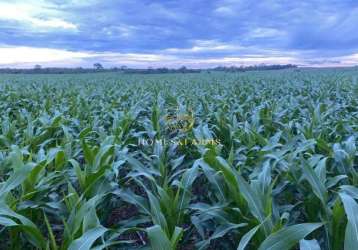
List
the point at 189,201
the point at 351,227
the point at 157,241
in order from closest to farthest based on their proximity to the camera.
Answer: the point at 351,227
the point at 157,241
the point at 189,201

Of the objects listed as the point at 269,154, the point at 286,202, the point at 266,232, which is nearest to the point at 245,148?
the point at 269,154

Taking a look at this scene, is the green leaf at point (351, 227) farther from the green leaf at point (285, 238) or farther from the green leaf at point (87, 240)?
the green leaf at point (87, 240)

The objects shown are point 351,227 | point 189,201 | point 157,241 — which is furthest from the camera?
point 189,201

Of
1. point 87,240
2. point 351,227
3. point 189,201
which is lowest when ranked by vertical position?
point 189,201

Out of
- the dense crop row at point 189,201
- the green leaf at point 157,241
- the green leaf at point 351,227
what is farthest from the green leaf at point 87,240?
the green leaf at point 351,227

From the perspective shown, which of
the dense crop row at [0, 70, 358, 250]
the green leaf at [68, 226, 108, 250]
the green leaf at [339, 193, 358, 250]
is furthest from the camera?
the dense crop row at [0, 70, 358, 250]

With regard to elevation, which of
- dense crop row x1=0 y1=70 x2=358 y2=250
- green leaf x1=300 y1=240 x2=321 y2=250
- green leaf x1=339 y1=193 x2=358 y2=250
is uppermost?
green leaf x1=339 y1=193 x2=358 y2=250

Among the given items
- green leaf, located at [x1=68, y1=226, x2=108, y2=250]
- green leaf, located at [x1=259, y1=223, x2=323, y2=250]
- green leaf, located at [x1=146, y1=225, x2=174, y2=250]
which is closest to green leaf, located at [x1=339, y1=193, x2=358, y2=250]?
green leaf, located at [x1=259, y1=223, x2=323, y2=250]

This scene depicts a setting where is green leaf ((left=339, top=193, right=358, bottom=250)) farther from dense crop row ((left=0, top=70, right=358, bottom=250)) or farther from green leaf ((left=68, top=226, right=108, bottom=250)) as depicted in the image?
green leaf ((left=68, top=226, right=108, bottom=250))

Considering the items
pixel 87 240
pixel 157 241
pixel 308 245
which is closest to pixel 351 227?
pixel 308 245

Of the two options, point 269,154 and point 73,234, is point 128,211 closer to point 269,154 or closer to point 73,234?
point 269,154

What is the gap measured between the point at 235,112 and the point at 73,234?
428 cm

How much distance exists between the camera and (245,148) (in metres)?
3.19

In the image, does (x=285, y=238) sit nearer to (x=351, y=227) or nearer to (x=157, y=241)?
(x=351, y=227)
